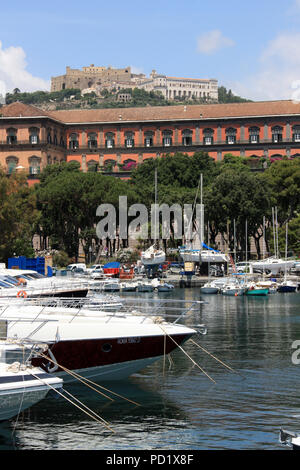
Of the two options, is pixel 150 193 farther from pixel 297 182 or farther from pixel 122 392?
pixel 122 392

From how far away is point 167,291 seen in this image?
76.1 m

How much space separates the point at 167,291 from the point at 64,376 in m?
51.9

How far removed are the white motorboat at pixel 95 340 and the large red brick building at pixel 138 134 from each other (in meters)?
98.5

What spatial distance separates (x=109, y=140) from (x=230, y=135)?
21526 millimetres

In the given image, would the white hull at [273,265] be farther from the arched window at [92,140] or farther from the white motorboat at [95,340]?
the white motorboat at [95,340]

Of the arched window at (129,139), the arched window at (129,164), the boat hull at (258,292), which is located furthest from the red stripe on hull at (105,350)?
the arched window at (129,139)

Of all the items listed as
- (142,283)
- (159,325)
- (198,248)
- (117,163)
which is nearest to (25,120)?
(117,163)

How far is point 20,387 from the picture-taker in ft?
61.8

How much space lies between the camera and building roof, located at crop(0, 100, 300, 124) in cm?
12686

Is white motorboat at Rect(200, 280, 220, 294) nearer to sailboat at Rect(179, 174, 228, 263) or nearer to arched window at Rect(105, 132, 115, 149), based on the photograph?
sailboat at Rect(179, 174, 228, 263)

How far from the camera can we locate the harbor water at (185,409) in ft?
64.3

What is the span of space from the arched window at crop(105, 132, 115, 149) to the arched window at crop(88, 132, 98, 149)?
1.96m
